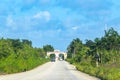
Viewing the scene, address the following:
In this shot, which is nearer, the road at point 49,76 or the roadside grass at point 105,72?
the roadside grass at point 105,72

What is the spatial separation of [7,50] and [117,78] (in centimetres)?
3229

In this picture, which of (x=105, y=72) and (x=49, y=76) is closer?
(x=105, y=72)

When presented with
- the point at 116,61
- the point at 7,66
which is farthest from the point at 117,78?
the point at 116,61

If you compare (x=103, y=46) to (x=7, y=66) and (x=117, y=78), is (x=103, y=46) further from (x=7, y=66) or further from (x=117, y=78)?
(x=117, y=78)

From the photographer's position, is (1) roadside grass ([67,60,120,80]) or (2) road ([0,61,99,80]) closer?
(1) roadside grass ([67,60,120,80])

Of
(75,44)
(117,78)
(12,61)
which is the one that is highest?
(75,44)

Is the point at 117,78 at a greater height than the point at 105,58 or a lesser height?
lesser

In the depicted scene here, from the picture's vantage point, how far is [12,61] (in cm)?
5731

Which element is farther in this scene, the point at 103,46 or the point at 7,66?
the point at 103,46

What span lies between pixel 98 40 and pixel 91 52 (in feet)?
10.2

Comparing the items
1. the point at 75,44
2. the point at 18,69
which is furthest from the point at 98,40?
the point at 75,44

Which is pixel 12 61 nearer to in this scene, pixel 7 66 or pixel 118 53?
pixel 7 66

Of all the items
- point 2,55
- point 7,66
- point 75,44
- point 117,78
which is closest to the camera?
point 117,78

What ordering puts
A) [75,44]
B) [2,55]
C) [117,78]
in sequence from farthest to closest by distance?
[75,44] → [2,55] → [117,78]
